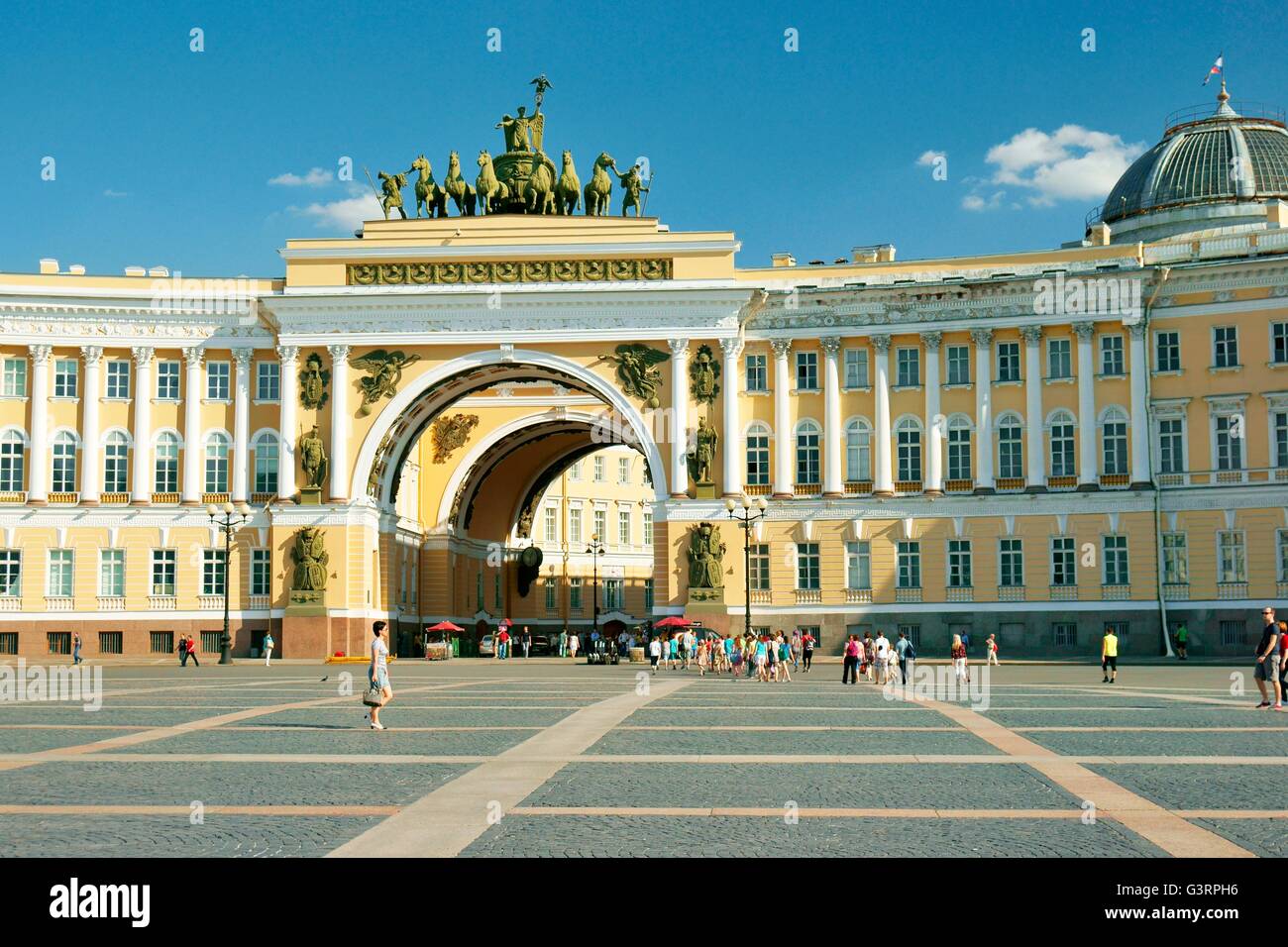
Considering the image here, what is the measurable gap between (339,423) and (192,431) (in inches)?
261

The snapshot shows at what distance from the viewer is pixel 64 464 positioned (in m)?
64.2

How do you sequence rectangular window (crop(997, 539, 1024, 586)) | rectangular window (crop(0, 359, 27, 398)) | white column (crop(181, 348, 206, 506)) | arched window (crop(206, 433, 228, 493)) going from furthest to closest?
1. arched window (crop(206, 433, 228, 493))
2. white column (crop(181, 348, 206, 506))
3. rectangular window (crop(0, 359, 27, 398))
4. rectangular window (crop(997, 539, 1024, 586))

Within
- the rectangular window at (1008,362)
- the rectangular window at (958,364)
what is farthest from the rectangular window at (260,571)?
the rectangular window at (1008,362)

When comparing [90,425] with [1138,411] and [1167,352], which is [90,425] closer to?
[1138,411]

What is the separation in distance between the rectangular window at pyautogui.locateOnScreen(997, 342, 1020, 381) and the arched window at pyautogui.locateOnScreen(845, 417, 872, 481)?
19.2 ft

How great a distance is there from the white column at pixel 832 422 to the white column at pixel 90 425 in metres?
30.8

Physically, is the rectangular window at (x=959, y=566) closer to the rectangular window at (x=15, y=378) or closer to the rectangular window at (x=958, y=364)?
the rectangular window at (x=958, y=364)

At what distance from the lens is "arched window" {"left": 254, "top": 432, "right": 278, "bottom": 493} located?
64.6 metres

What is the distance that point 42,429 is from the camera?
63.6 m

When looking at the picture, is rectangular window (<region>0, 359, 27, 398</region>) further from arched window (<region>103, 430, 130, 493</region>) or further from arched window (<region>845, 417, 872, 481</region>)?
arched window (<region>845, 417, 872, 481</region>)

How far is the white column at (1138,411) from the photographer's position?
5950cm

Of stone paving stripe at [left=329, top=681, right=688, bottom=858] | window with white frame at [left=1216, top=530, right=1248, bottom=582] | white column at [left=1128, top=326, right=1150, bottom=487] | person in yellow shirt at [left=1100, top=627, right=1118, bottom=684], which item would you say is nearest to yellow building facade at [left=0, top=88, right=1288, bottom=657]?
white column at [left=1128, top=326, right=1150, bottom=487]

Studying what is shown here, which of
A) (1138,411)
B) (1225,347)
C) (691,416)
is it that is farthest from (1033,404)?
(691,416)
